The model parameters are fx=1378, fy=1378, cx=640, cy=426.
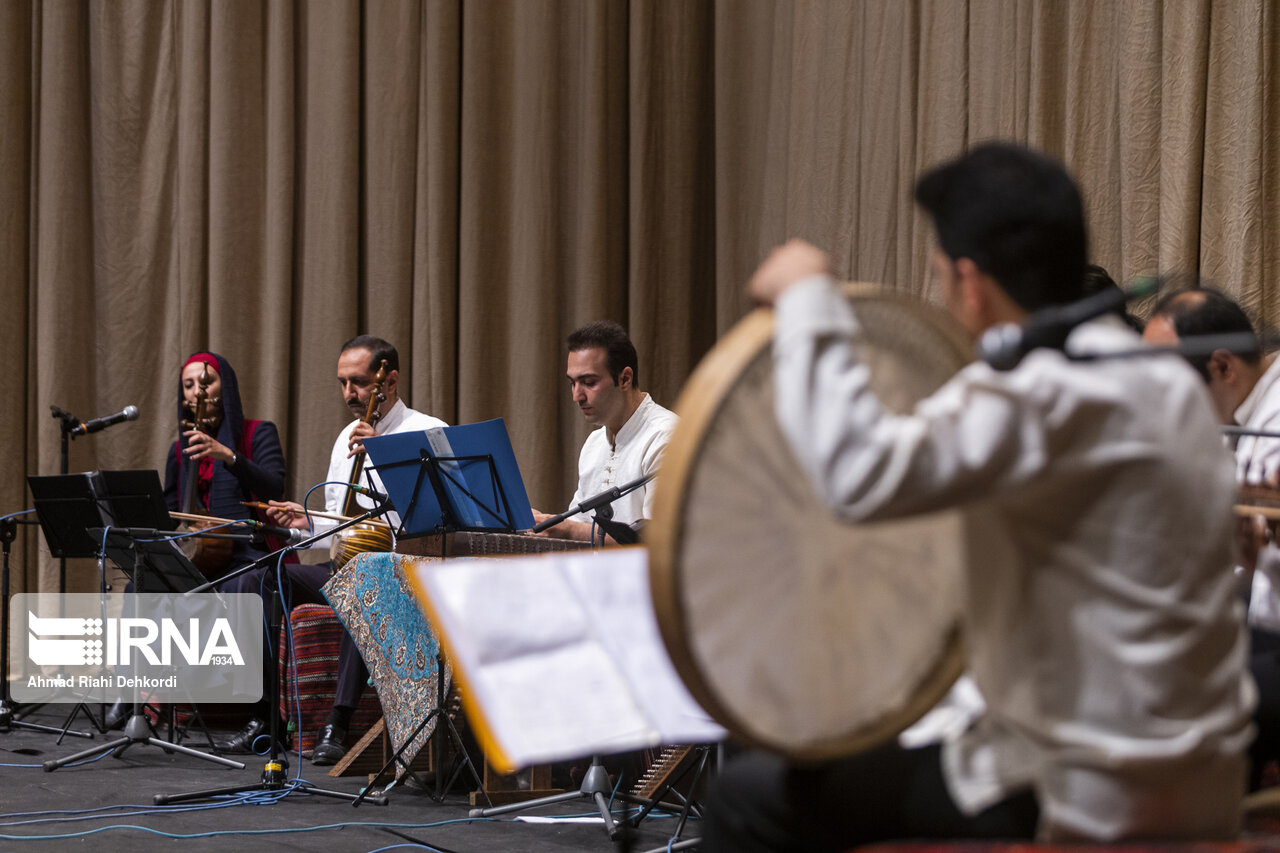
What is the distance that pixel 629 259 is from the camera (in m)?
6.54

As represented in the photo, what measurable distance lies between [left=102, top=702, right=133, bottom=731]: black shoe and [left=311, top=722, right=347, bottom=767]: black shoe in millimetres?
1076

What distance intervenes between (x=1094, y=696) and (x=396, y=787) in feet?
11.5

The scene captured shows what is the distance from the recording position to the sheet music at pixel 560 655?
140 cm

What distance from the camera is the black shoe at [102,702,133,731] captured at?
5680 millimetres

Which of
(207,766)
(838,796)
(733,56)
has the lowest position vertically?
(207,766)

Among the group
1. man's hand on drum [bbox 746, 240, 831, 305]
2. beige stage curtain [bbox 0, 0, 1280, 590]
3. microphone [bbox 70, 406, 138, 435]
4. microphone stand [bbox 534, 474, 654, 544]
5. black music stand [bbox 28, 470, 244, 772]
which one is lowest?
black music stand [bbox 28, 470, 244, 772]

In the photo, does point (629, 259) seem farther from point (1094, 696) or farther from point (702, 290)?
point (1094, 696)

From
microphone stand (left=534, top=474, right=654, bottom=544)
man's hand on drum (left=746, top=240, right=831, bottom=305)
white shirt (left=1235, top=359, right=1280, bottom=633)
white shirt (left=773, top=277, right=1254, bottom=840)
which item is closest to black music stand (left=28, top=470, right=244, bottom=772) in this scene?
microphone stand (left=534, top=474, right=654, bottom=544)

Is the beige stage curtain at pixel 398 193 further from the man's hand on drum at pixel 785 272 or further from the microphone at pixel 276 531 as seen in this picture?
the man's hand on drum at pixel 785 272

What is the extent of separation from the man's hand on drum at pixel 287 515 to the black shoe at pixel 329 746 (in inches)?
29.4

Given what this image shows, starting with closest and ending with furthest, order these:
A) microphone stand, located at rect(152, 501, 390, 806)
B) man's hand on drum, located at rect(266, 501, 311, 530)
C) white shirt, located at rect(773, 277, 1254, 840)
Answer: white shirt, located at rect(773, 277, 1254, 840)
microphone stand, located at rect(152, 501, 390, 806)
man's hand on drum, located at rect(266, 501, 311, 530)

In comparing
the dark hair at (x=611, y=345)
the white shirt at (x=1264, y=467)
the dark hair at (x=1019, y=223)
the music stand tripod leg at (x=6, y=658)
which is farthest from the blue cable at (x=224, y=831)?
the dark hair at (x=1019, y=223)

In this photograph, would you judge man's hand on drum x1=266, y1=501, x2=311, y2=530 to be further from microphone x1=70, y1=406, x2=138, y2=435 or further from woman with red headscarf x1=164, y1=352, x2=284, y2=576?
microphone x1=70, y1=406, x2=138, y2=435

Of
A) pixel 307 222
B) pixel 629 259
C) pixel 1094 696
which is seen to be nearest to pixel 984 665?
pixel 1094 696
